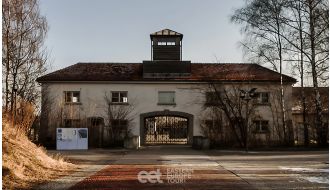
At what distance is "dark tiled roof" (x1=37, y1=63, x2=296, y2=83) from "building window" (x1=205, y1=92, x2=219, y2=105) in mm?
1286

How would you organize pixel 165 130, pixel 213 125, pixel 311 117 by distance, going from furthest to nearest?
pixel 311 117, pixel 165 130, pixel 213 125

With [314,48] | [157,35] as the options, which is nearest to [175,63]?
[157,35]

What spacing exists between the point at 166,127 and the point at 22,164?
2632 centimetres

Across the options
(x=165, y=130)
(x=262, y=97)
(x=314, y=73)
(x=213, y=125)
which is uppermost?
(x=314, y=73)

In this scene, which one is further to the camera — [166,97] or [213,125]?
[166,97]

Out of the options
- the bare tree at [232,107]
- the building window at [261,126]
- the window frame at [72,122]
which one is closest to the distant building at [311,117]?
the building window at [261,126]

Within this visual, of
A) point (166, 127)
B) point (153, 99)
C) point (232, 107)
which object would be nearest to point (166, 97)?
point (153, 99)

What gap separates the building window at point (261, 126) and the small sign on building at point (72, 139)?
14.7 m

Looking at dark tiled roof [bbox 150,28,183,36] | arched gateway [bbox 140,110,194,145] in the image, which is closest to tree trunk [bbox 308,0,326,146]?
arched gateway [bbox 140,110,194,145]

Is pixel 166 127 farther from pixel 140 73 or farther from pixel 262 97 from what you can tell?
pixel 262 97

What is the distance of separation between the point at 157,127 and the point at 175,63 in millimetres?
5728

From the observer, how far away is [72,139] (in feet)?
103

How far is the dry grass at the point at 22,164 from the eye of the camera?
11.6 meters

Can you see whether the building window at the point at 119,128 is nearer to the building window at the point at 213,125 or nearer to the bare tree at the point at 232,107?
the building window at the point at 213,125
